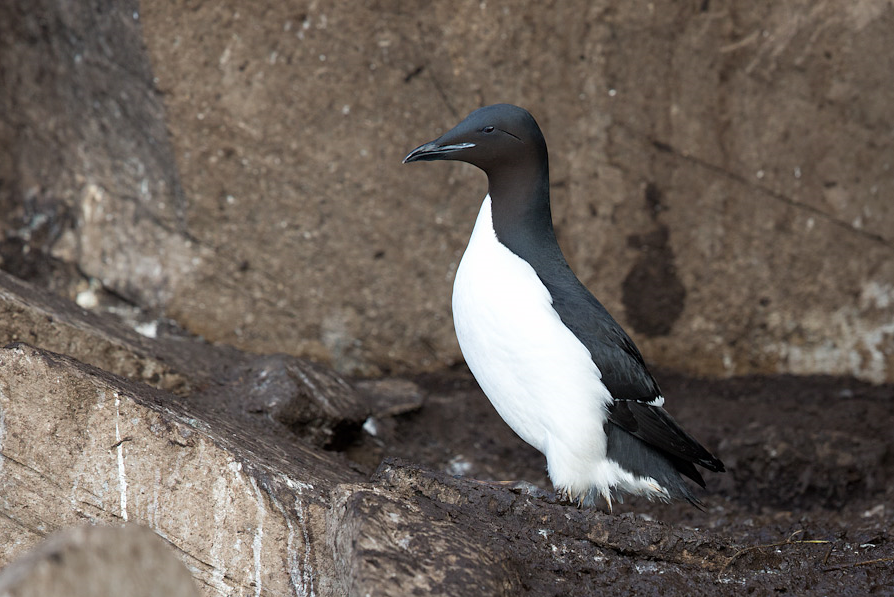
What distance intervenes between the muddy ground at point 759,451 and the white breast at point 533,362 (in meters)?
0.54

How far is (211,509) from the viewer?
9.20 ft

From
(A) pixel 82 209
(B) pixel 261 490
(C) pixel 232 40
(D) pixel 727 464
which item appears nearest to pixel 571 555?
(B) pixel 261 490

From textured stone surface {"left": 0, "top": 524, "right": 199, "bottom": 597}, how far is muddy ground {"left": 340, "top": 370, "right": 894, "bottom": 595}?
75.7 inches

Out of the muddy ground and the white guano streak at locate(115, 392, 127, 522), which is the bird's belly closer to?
the muddy ground

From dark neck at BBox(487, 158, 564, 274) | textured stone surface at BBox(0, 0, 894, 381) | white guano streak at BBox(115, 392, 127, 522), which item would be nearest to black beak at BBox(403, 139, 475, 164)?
dark neck at BBox(487, 158, 564, 274)

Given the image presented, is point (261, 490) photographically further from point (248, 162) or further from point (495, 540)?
point (248, 162)

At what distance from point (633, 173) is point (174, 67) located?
261 centimetres

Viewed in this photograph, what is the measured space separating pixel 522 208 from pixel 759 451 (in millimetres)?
2088

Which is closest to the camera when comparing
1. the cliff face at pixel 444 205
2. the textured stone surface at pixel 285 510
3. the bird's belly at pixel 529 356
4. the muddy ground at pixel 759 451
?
the textured stone surface at pixel 285 510

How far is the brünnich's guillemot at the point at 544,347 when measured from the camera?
3348mm

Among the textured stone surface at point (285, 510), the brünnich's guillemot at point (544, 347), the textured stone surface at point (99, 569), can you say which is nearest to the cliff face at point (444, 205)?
the textured stone surface at point (285, 510)

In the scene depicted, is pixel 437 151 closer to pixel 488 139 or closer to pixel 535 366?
pixel 488 139

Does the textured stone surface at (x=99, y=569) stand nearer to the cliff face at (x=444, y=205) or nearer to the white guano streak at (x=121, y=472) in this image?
the white guano streak at (x=121, y=472)

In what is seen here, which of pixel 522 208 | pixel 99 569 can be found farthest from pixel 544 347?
pixel 99 569
